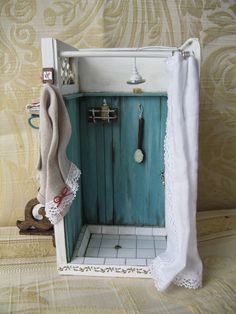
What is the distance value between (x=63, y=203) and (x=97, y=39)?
0.71 meters

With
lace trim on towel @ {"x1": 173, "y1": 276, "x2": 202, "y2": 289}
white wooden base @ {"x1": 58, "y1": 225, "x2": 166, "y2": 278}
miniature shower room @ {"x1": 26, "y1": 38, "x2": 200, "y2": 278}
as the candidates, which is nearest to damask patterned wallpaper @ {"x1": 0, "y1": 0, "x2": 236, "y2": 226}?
miniature shower room @ {"x1": 26, "y1": 38, "x2": 200, "y2": 278}

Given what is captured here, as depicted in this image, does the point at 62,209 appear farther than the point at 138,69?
Result: No

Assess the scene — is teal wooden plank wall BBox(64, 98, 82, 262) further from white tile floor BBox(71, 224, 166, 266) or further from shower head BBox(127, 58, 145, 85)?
shower head BBox(127, 58, 145, 85)

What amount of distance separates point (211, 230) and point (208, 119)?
49cm

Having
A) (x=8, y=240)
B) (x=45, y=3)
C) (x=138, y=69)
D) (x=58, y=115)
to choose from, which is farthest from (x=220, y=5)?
(x=8, y=240)

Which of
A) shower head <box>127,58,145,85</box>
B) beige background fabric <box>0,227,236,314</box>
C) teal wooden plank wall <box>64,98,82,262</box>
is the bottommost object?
beige background fabric <box>0,227,236,314</box>

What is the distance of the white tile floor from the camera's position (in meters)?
1.06

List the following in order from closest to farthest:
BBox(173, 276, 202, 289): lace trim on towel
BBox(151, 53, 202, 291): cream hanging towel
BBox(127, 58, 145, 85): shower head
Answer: BBox(151, 53, 202, 291): cream hanging towel → BBox(173, 276, 202, 289): lace trim on towel → BBox(127, 58, 145, 85): shower head

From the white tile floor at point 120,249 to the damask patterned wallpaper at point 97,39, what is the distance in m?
0.42

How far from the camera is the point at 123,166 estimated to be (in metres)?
1.26

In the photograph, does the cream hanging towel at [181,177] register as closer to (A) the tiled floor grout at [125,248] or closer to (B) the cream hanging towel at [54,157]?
(A) the tiled floor grout at [125,248]

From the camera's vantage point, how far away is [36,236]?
1.25 meters

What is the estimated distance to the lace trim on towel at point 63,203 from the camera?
903mm

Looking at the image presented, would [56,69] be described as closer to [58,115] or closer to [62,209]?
[58,115]
